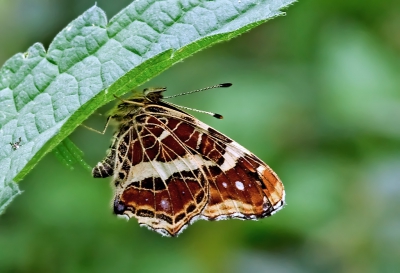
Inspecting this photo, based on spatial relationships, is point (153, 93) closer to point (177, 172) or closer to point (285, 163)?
point (177, 172)

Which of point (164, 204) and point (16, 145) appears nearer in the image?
point (16, 145)

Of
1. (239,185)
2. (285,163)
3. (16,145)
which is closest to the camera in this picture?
(16,145)

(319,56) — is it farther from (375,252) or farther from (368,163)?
(375,252)

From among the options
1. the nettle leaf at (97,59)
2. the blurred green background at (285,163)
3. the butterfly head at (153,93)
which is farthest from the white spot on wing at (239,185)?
the blurred green background at (285,163)

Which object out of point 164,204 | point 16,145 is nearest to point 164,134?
point 164,204

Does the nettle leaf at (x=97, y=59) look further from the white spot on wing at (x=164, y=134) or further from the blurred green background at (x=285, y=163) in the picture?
the blurred green background at (x=285, y=163)

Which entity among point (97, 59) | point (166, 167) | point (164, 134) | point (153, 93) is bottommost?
point (166, 167)
